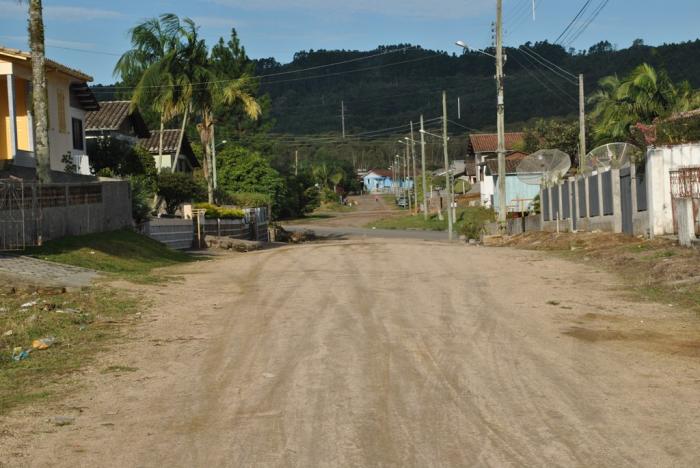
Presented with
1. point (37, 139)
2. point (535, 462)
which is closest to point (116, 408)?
point (535, 462)

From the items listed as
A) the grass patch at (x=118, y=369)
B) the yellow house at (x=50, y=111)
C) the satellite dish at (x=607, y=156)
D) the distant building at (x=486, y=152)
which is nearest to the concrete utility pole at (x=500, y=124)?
the satellite dish at (x=607, y=156)

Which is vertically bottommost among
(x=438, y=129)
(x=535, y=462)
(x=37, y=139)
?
(x=535, y=462)

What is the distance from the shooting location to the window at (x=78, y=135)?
3806 centimetres

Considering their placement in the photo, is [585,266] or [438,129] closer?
[585,266]

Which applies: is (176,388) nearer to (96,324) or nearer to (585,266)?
(96,324)

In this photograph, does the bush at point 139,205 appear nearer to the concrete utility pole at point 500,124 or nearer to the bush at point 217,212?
the bush at point 217,212

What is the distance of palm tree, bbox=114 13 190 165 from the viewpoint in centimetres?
4762

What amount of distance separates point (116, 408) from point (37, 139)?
17489 mm

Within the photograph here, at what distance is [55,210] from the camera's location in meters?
22.8

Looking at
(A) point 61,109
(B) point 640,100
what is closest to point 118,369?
(A) point 61,109

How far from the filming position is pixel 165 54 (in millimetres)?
48031

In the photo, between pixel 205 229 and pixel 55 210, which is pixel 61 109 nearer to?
pixel 205 229

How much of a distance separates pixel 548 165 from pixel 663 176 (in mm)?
20180

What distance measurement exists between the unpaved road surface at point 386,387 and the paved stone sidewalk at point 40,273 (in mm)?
1820
